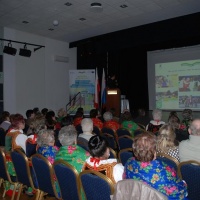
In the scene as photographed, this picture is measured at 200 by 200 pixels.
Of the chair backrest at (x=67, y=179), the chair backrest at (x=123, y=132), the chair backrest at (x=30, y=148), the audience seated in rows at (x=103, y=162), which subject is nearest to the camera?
the audience seated in rows at (x=103, y=162)

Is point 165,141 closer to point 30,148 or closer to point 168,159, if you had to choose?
point 168,159

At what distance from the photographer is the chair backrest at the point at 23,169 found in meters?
2.78

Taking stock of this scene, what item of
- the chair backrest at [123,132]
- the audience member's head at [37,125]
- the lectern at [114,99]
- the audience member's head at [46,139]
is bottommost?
the chair backrest at [123,132]

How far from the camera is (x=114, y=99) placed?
11.1m

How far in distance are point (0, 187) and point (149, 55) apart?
28.7ft

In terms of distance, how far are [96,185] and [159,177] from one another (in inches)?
18.8

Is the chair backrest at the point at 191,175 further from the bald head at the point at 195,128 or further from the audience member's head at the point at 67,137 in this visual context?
the audience member's head at the point at 67,137

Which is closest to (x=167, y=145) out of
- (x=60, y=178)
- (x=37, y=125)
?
(x=60, y=178)

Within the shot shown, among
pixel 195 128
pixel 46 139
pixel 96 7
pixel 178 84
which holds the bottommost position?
pixel 46 139

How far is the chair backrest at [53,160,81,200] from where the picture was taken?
225 centimetres

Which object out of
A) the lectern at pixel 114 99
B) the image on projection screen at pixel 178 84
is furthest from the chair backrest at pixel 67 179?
the lectern at pixel 114 99

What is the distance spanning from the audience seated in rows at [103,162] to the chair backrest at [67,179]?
14 centimetres

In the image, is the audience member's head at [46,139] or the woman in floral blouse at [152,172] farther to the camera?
the audience member's head at [46,139]

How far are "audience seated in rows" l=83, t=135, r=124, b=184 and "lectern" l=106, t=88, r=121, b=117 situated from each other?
28.6 ft
